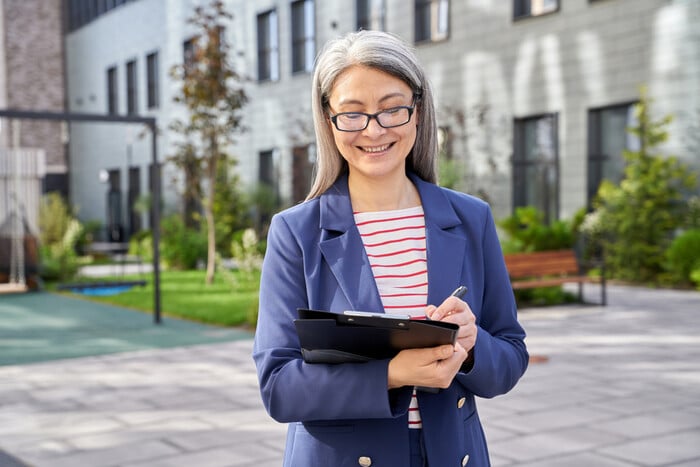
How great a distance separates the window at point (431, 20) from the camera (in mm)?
22484

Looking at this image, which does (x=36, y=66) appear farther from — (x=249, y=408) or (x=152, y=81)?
(x=249, y=408)

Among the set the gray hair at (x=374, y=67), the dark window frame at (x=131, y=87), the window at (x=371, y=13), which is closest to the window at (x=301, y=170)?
the window at (x=371, y=13)

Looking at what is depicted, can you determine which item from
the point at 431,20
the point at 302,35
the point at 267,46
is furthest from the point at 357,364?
the point at 267,46

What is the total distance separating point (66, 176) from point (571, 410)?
130 feet

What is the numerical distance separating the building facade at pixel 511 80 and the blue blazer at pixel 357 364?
859cm

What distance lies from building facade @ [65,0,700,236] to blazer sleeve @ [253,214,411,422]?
28.6 ft

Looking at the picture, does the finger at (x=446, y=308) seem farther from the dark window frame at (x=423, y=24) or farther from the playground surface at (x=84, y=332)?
the dark window frame at (x=423, y=24)

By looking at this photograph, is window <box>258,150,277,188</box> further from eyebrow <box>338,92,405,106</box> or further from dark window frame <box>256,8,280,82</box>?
eyebrow <box>338,92,405,106</box>

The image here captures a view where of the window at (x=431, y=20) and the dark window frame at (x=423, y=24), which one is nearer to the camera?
the window at (x=431, y=20)

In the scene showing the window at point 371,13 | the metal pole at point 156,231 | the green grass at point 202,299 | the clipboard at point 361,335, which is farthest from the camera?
the window at point 371,13

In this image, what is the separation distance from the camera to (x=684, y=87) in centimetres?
1658

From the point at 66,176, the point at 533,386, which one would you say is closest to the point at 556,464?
the point at 533,386

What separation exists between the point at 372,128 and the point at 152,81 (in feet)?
116

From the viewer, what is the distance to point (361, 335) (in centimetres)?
183
